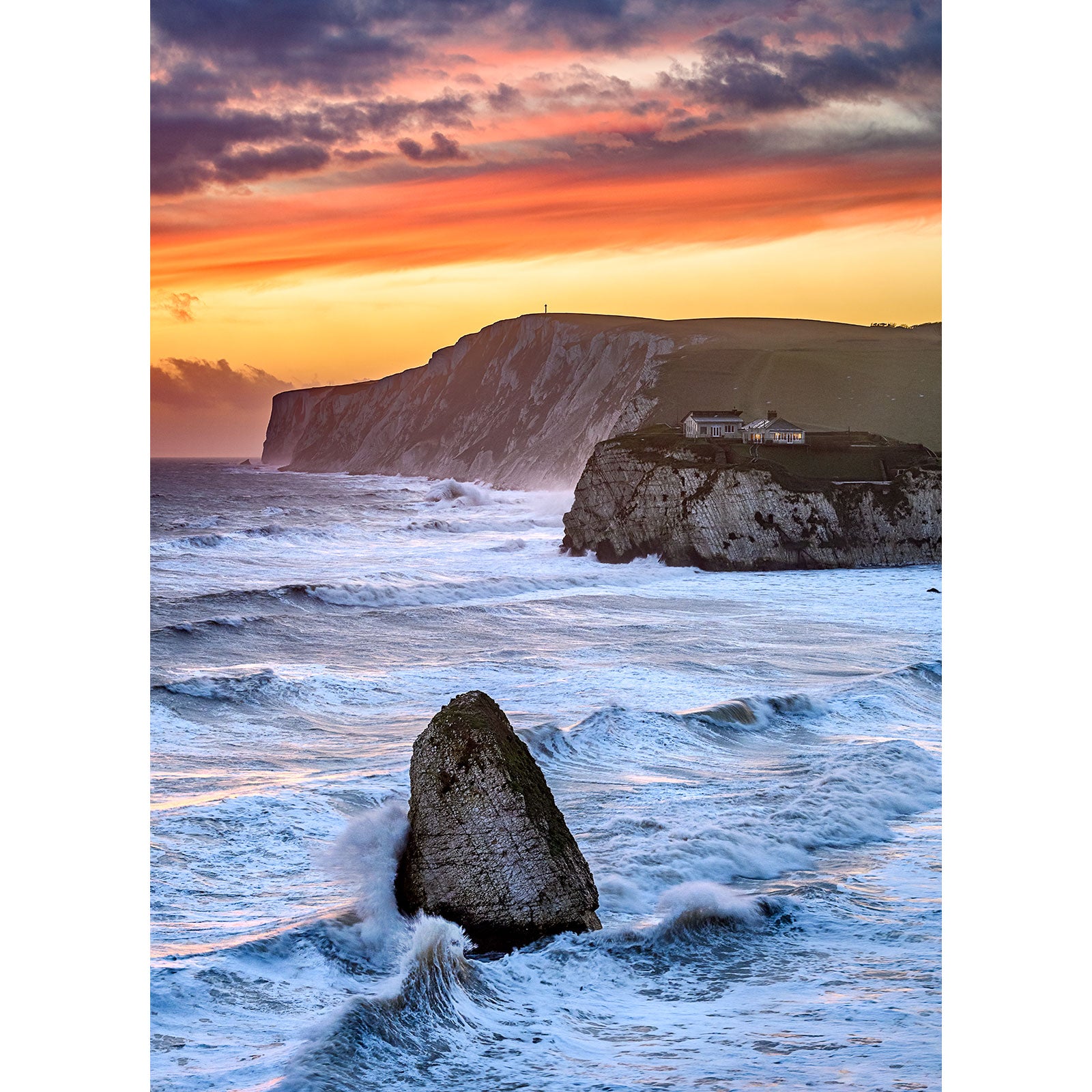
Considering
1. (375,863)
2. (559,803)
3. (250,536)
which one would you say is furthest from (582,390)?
(250,536)

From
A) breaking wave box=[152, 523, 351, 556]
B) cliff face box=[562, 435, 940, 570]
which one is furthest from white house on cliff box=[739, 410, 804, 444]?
breaking wave box=[152, 523, 351, 556]

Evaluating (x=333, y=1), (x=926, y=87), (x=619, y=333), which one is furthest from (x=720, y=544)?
(x=333, y=1)

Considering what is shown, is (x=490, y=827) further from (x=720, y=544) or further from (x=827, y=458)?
(x=720, y=544)

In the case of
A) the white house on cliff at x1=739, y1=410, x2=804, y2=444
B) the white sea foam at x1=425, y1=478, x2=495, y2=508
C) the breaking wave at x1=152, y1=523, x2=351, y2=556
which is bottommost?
the breaking wave at x1=152, y1=523, x2=351, y2=556

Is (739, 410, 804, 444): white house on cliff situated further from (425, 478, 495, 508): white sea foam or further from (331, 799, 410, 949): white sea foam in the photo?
(331, 799, 410, 949): white sea foam

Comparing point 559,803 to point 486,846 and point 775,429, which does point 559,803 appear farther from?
point 775,429

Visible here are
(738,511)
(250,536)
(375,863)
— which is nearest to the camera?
(375,863)
